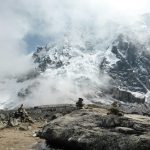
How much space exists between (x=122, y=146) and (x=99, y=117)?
4505 millimetres

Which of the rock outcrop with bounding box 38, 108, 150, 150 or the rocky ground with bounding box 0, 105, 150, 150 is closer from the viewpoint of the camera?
the rock outcrop with bounding box 38, 108, 150, 150

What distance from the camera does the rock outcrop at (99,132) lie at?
77.2ft

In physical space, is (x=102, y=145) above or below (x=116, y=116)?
below

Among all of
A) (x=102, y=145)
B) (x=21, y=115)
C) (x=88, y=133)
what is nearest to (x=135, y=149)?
(x=102, y=145)

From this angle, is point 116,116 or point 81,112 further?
point 81,112

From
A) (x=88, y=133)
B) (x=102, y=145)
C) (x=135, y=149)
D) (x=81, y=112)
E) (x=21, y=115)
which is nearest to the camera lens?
(x=135, y=149)

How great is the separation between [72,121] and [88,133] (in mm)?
3276

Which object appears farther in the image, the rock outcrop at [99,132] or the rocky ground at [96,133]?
the rocky ground at [96,133]

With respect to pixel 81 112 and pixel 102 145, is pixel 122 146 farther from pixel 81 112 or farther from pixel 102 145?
pixel 81 112

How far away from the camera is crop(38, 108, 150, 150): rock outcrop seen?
2354 centimetres

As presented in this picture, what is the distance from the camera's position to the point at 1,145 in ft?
108

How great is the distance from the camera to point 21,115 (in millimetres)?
65125

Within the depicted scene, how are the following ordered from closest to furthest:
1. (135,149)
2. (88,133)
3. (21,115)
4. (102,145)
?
(135,149), (102,145), (88,133), (21,115)

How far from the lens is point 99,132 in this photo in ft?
85.0
